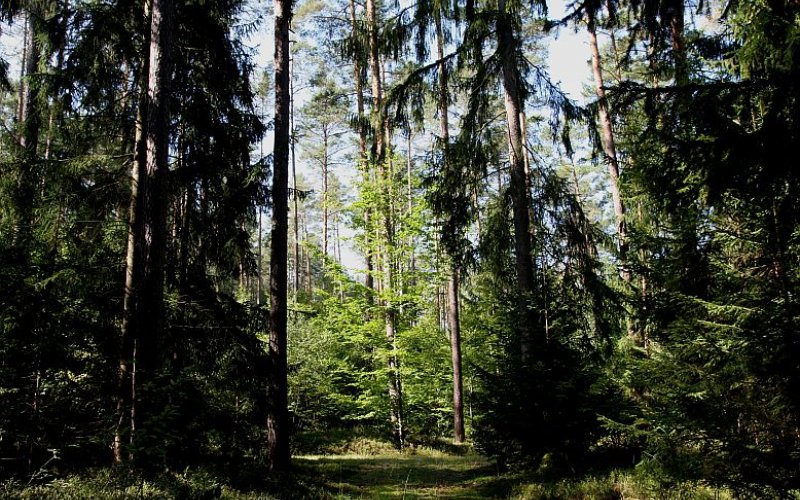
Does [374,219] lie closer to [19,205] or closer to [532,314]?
[532,314]

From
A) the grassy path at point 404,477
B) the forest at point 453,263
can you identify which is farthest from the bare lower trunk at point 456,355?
the forest at point 453,263

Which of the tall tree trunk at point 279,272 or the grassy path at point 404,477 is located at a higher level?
the tall tree trunk at point 279,272

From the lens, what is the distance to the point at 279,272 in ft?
35.0

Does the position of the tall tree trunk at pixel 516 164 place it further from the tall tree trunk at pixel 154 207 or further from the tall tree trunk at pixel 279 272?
the tall tree trunk at pixel 154 207

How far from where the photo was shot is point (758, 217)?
18.5 feet

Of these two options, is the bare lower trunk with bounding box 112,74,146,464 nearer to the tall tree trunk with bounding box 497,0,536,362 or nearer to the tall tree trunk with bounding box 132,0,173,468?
the tall tree trunk with bounding box 132,0,173,468

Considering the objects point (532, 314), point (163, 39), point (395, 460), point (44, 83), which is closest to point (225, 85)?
point (163, 39)

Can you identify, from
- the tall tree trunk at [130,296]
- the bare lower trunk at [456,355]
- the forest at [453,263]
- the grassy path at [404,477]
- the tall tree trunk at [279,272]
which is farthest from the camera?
the bare lower trunk at [456,355]

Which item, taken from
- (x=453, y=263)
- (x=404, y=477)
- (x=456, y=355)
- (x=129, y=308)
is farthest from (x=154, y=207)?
(x=456, y=355)

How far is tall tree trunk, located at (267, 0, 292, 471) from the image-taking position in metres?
10.1

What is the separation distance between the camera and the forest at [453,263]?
5.14 m

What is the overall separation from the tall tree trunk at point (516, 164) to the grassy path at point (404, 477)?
277cm

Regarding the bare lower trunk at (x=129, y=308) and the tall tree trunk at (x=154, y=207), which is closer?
the bare lower trunk at (x=129, y=308)

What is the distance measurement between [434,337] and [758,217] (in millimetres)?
12471
